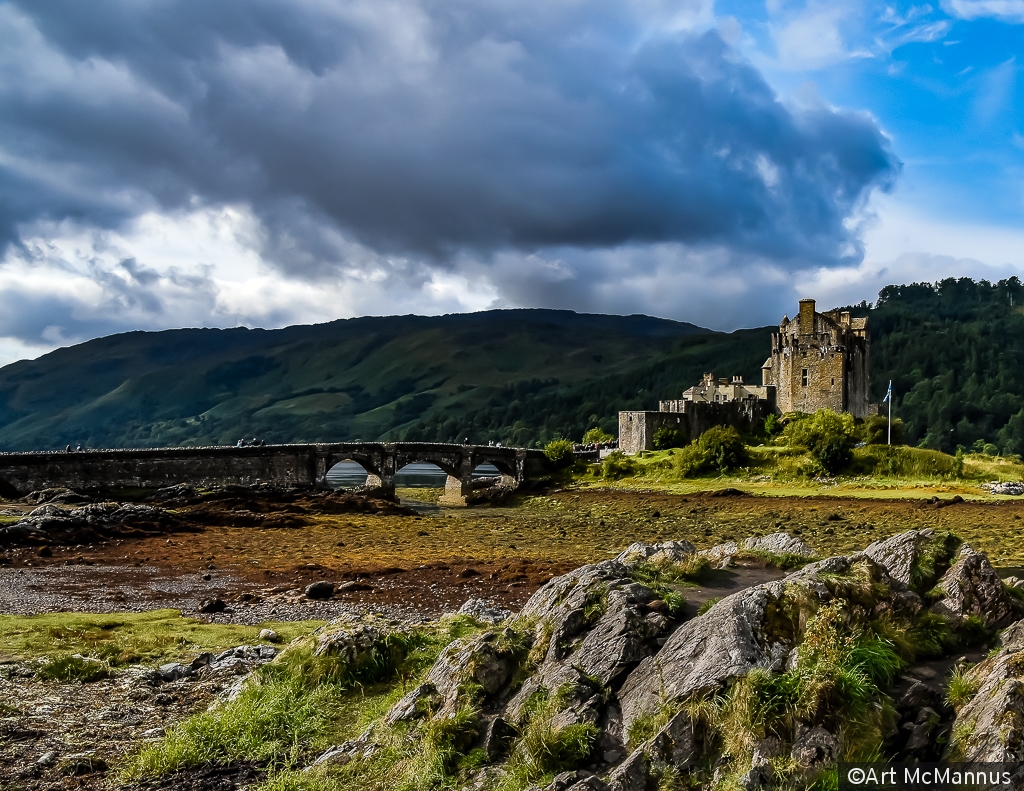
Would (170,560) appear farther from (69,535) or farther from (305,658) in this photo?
(305,658)

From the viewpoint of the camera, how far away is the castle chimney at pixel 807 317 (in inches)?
3497

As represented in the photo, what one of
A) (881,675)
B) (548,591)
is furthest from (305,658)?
(881,675)

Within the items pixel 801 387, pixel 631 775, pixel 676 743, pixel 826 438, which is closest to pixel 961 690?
pixel 676 743

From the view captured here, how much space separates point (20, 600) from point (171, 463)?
4787cm

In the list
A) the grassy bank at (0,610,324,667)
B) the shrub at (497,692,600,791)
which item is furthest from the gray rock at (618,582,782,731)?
the grassy bank at (0,610,324,667)

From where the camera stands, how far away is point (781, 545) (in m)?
17.0

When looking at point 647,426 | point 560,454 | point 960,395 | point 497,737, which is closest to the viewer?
point 497,737

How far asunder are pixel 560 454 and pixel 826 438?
96.8 feet

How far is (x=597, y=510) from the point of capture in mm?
64375

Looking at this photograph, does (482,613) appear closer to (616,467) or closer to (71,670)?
(71,670)

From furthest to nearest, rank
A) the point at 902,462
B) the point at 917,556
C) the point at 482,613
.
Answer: the point at 902,462 → the point at 482,613 → the point at 917,556

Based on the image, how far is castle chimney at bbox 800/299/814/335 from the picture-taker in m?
88.8

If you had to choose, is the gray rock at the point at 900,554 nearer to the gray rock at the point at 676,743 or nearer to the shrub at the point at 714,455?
the gray rock at the point at 676,743

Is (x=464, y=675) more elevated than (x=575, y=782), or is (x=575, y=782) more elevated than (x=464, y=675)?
(x=464, y=675)
